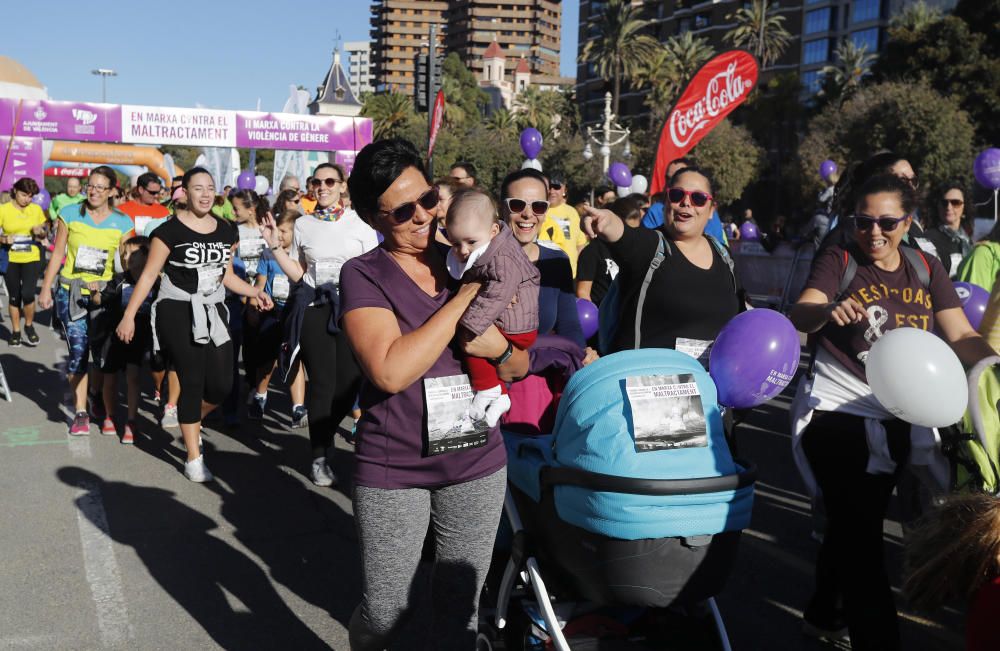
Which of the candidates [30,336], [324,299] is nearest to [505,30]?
[30,336]

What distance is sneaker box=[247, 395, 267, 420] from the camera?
25.9 feet

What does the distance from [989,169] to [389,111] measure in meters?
69.7

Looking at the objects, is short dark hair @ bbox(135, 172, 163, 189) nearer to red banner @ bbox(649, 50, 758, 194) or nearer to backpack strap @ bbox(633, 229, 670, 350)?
red banner @ bbox(649, 50, 758, 194)

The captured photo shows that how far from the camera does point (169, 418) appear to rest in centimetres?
761

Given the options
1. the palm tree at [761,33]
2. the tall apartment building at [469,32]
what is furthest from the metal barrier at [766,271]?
the tall apartment building at [469,32]

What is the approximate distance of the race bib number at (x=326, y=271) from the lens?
5945 millimetres

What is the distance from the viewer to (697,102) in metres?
7.71

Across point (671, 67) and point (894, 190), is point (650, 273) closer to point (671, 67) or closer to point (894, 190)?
point (894, 190)

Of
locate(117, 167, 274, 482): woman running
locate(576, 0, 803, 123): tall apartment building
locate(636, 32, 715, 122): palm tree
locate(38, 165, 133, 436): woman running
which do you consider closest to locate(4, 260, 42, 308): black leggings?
locate(38, 165, 133, 436): woman running

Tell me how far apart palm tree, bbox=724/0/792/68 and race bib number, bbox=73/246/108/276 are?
233ft

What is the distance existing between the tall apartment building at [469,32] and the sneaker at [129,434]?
516 ft

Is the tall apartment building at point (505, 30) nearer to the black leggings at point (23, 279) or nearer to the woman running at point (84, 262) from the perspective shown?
the black leggings at point (23, 279)

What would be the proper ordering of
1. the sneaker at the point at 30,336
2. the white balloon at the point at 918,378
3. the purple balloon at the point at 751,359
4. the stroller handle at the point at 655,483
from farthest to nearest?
1. the sneaker at the point at 30,336
2. the purple balloon at the point at 751,359
3. the white balloon at the point at 918,378
4. the stroller handle at the point at 655,483

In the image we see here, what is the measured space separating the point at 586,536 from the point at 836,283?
159 centimetres
